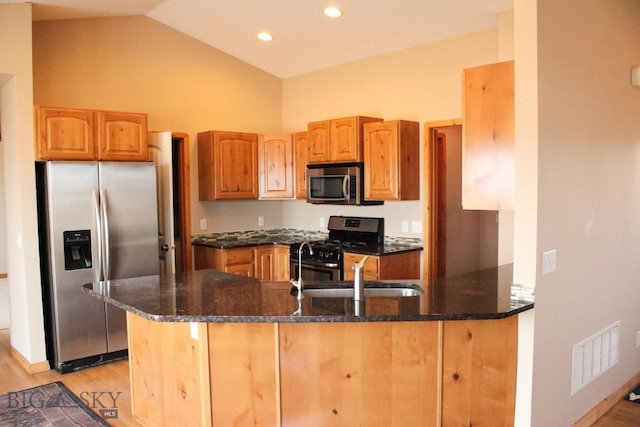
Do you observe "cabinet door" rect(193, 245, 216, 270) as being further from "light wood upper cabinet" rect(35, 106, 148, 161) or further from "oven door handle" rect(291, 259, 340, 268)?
"light wood upper cabinet" rect(35, 106, 148, 161)

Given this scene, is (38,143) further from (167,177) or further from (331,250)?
(331,250)

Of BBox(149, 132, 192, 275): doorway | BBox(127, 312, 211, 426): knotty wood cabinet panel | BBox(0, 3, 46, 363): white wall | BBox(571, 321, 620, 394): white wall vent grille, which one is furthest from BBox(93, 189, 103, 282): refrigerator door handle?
BBox(571, 321, 620, 394): white wall vent grille

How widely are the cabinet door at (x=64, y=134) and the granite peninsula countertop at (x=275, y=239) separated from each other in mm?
1698

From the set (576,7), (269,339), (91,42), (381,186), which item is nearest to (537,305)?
(269,339)

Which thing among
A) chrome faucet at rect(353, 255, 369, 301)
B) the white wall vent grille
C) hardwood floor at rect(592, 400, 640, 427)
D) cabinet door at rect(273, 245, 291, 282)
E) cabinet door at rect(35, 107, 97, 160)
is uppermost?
cabinet door at rect(35, 107, 97, 160)

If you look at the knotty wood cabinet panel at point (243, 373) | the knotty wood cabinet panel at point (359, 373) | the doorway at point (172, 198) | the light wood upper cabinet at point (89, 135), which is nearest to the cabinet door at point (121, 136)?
the light wood upper cabinet at point (89, 135)

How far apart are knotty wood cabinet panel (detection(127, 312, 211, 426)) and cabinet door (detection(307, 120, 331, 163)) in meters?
2.84

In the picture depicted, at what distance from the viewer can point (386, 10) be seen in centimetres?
421

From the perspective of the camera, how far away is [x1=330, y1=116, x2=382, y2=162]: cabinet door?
4969 mm

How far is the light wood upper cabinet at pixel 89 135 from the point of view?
4.05 metres

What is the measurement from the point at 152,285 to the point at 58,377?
1.81 meters

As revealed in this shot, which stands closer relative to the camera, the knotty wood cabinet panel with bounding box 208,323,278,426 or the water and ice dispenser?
the knotty wood cabinet panel with bounding box 208,323,278,426

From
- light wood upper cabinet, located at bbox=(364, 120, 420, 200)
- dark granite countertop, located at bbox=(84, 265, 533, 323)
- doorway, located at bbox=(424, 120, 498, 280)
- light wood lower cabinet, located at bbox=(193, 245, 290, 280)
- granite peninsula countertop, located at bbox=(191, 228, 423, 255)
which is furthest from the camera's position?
light wood lower cabinet, located at bbox=(193, 245, 290, 280)

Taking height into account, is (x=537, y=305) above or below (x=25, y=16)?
below
